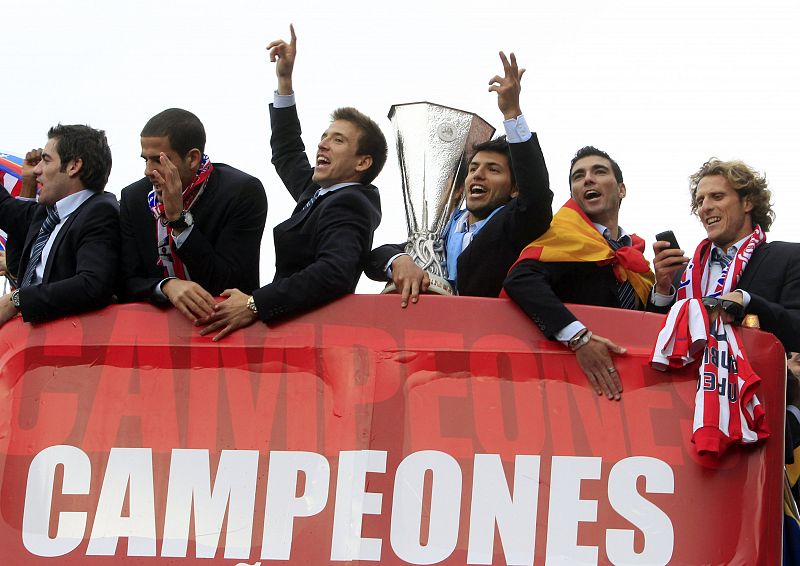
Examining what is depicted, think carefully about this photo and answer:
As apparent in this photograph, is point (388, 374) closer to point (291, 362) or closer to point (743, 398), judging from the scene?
point (291, 362)

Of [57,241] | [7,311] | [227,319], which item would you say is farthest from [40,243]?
[227,319]

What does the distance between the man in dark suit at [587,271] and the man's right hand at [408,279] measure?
28 centimetres

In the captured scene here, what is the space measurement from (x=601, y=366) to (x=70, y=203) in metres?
2.12

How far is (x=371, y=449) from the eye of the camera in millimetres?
3574

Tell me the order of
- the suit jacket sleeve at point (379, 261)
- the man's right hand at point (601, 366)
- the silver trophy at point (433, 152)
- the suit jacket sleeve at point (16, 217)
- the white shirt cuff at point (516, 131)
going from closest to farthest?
the man's right hand at point (601, 366), the white shirt cuff at point (516, 131), the suit jacket sleeve at point (379, 261), the silver trophy at point (433, 152), the suit jacket sleeve at point (16, 217)

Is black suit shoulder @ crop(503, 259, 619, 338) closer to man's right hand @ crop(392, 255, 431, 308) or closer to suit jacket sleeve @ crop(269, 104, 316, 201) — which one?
man's right hand @ crop(392, 255, 431, 308)

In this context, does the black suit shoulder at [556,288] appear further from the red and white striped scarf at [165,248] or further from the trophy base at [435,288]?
the red and white striped scarf at [165,248]

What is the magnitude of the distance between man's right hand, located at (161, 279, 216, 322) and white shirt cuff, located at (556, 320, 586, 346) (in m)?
1.14

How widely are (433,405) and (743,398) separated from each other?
943 mm

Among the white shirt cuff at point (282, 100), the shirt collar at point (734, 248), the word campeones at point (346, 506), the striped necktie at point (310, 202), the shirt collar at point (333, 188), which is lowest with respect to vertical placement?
the word campeones at point (346, 506)

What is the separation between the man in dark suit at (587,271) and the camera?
3.65 m

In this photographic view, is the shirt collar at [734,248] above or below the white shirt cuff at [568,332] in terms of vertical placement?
above

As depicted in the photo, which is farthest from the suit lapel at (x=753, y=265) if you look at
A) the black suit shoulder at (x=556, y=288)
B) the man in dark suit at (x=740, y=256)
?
the black suit shoulder at (x=556, y=288)

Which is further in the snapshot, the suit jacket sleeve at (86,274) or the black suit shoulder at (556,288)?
the suit jacket sleeve at (86,274)
